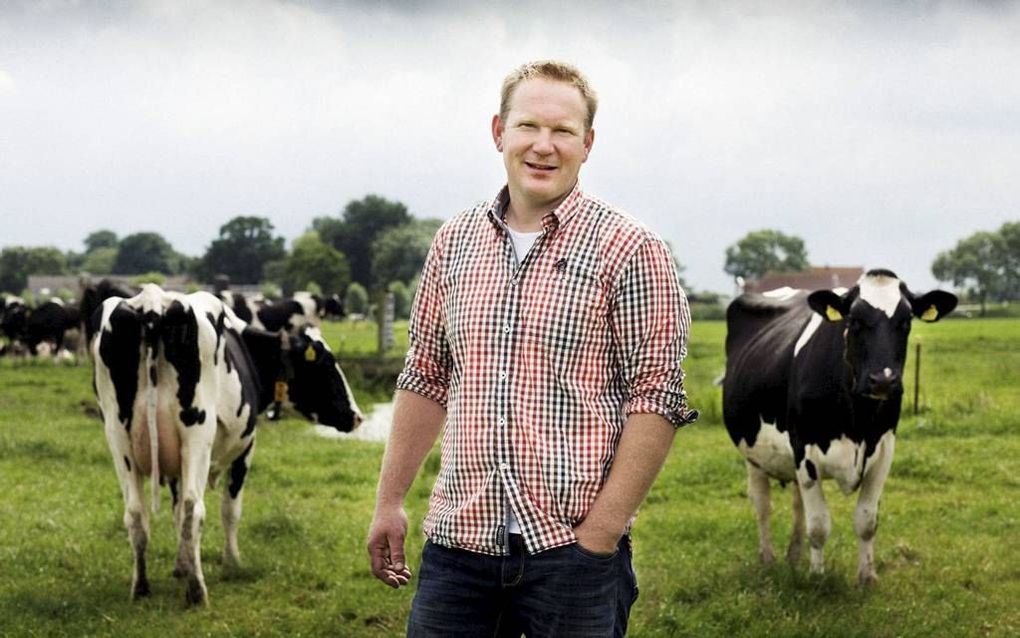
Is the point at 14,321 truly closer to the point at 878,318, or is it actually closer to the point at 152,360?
the point at 152,360

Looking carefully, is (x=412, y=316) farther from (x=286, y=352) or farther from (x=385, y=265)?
(x=385, y=265)

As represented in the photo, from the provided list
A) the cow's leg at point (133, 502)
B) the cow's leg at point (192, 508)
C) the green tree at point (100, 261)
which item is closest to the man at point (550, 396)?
the cow's leg at point (192, 508)

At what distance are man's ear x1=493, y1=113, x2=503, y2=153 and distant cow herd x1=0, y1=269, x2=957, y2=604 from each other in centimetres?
412

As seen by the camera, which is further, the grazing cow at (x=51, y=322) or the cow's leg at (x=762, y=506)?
the grazing cow at (x=51, y=322)

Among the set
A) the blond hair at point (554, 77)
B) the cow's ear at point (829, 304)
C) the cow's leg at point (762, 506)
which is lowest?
the cow's leg at point (762, 506)

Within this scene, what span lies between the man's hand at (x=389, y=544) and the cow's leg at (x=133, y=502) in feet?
14.0

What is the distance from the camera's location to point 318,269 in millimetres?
95750

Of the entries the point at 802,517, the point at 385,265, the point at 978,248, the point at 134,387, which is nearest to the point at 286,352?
the point at 134,387

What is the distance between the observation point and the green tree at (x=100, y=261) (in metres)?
142

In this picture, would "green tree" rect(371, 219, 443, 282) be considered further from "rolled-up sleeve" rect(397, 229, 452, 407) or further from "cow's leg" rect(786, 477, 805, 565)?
"rolled-up sleeve" rect(397, 229, 452, 407)

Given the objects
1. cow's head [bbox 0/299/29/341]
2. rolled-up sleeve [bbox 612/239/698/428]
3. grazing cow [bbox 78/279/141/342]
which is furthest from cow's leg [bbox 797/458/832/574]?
cow's head [bbox 0/299/29/341]

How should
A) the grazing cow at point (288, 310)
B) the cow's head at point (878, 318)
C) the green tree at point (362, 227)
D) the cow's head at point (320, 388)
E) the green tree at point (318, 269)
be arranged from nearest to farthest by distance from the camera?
the cow's head at point (878, 318)
the cow's head at point (320, 388)
the grazing cow at point (288, 310)
the green tree at point (318, 269)
the green tree at point (362, 227)

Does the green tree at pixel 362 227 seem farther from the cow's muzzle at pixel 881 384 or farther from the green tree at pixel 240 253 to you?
the cow's muzzle at pixel 881 384

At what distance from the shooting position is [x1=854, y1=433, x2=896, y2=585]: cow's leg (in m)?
7.13
